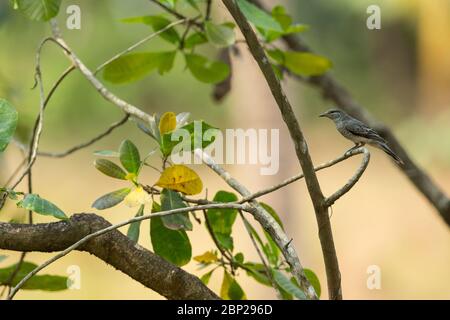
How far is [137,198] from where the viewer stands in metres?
1.30

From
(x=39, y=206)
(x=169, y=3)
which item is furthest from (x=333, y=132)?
(x=39, y=206)

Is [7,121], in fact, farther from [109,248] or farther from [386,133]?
[386,133]

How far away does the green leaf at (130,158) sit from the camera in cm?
133

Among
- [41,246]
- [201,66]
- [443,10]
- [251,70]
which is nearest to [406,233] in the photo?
[443,10]

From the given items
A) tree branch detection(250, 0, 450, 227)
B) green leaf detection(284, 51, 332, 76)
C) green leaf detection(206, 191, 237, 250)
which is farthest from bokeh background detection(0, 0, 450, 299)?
green leaf detection(206, 191, 237, 250)

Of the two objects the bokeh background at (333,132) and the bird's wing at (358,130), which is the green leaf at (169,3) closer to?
the bird's wing at (358,130)

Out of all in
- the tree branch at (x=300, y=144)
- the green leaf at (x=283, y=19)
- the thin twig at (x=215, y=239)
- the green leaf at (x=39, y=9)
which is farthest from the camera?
the green leaf at (x=283, y=19)

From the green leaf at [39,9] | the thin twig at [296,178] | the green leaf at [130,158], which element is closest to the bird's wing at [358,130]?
the thin twig at [296,178]

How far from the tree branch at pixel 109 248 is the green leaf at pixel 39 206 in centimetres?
4

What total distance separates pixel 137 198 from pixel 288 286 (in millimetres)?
356

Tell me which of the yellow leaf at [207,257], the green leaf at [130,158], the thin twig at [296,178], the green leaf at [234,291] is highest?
the green leaf at [130,158]

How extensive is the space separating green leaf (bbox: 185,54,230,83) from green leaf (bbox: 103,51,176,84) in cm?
4
